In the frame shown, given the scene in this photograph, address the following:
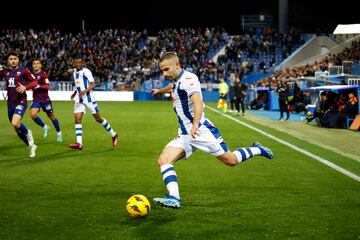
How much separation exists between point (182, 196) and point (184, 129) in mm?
1085

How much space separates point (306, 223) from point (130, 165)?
522cm

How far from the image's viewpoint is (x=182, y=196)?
7562 millimetres

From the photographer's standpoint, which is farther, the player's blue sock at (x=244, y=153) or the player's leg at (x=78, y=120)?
the player's leg at (x=78, y=120)

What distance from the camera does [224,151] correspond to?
7113 millimetres

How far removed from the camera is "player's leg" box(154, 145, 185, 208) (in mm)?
6629

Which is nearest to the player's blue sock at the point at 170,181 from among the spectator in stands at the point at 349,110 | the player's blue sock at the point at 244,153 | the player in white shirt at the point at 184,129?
the player in white shirt at the point at 184,129

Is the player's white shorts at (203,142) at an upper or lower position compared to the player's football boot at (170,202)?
upper

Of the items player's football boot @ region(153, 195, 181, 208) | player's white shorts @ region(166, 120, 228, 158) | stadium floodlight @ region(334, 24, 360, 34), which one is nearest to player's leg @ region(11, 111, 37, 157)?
player's white shorts @ region(166, 120, 228, 158)

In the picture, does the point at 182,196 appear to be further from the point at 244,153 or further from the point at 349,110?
the point at 349,110

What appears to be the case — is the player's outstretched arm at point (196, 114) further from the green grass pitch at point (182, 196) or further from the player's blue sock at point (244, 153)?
the player's blue sock at point (244, 153)

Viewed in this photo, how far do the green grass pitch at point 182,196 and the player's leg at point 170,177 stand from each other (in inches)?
5.5

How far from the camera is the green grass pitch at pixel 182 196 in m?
5.78

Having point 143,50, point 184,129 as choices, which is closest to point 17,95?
point 184,129

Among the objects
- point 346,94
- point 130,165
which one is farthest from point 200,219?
point 346,94
